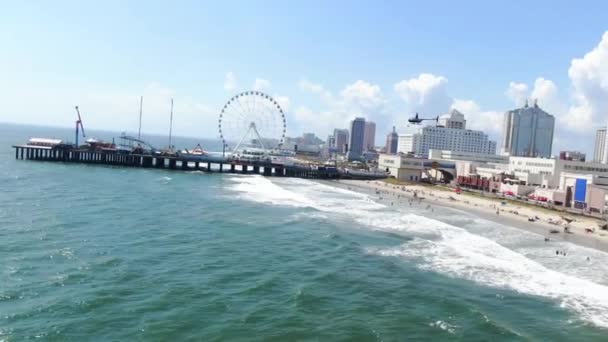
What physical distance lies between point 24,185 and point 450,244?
56.8 m

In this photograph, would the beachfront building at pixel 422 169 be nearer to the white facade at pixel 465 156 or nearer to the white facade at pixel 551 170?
the white facade at pixel 465 156

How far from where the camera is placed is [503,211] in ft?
230

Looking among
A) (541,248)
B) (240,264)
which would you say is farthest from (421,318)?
(541,248)

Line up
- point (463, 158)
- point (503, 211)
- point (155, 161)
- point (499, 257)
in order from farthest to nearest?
point (463, 158), point (155, 161), point (503, 211), point (499, 257)

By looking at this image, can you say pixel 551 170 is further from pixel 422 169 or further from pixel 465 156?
pixel 465 156

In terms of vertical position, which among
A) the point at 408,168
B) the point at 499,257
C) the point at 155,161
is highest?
the point at 408,168

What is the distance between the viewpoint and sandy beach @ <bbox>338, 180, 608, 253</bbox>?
53675 mm

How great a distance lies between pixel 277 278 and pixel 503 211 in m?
50.1

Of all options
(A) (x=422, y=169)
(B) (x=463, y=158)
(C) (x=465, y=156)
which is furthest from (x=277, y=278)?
(C) (x=465, y=156)

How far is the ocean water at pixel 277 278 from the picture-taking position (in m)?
22.5

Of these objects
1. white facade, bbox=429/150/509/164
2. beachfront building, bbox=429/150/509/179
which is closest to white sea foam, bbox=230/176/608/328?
beachfront building, bbox=429/150/509/179

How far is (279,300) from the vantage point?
26.0 meters

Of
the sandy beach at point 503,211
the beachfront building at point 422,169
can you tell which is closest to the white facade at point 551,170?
the sandy beach at point 503,211

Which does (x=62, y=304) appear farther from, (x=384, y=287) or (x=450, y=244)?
(x=450, y=244)
